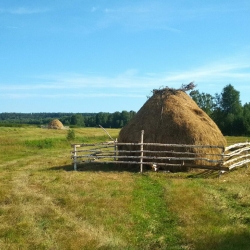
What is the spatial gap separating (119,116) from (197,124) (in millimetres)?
92539

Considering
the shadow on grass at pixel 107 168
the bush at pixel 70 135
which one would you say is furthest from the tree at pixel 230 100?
the shadow on grass at pixel 107 168

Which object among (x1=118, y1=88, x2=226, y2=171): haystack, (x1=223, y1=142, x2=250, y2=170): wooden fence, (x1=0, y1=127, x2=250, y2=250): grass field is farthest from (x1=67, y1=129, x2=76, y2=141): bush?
(x1=0, y1=127, x2=250, y2=250): grass field

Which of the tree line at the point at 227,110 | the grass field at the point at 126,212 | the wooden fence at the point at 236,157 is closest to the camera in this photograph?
the grass field at the point at 126,212

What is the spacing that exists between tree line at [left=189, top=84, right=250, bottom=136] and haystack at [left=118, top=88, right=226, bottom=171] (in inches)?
1352

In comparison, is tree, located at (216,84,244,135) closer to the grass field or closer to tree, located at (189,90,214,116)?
tree, located at (189,90,214,116)

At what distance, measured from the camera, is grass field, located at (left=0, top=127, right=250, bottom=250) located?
22.6ft

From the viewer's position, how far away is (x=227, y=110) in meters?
55.6

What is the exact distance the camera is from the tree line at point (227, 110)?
50.1 metres

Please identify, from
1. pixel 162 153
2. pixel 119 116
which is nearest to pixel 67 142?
pixel 162 153

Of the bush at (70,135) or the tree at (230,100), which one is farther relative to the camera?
the tree at (230,100)

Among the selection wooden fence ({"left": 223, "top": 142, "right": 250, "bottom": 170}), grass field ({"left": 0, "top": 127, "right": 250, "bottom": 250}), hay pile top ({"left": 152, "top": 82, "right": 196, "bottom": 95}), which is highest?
hay pile top ({"left": 152, "top": 82, "right": 196, "bottom": 95})

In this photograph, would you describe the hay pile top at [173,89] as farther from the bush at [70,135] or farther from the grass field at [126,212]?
the bush at [70,135]

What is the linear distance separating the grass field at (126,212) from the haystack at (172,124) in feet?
6.97

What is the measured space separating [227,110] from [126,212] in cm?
4996
